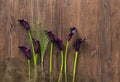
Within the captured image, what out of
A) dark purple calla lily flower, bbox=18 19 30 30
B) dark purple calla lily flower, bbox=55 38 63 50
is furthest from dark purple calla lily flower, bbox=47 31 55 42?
dark purple calla lily flower, bbox=18 19 30 30

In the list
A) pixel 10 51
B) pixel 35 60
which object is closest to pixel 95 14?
pixel 35 60

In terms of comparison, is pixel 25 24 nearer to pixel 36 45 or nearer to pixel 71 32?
pixel 36 45

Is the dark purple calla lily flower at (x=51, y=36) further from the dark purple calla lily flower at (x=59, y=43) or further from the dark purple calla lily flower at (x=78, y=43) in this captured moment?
the dark purple calla lily flower at (x=78, y=43)

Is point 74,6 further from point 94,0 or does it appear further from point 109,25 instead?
point 109,25

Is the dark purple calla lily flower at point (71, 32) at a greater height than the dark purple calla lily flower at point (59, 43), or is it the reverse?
the dark purple calla lily flower at point (71, 32)

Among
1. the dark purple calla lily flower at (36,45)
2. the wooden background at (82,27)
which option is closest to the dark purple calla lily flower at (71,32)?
the wooden background at (82,27)

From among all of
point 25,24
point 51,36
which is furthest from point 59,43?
point 25,24

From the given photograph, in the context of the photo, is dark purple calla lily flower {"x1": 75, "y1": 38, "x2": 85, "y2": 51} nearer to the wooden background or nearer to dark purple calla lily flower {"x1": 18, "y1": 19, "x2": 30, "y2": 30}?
the wooden background

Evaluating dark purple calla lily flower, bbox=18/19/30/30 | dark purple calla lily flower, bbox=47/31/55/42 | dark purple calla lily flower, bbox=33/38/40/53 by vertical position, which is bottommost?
dark purple calla lily flower, bbox=33/38/40/53
